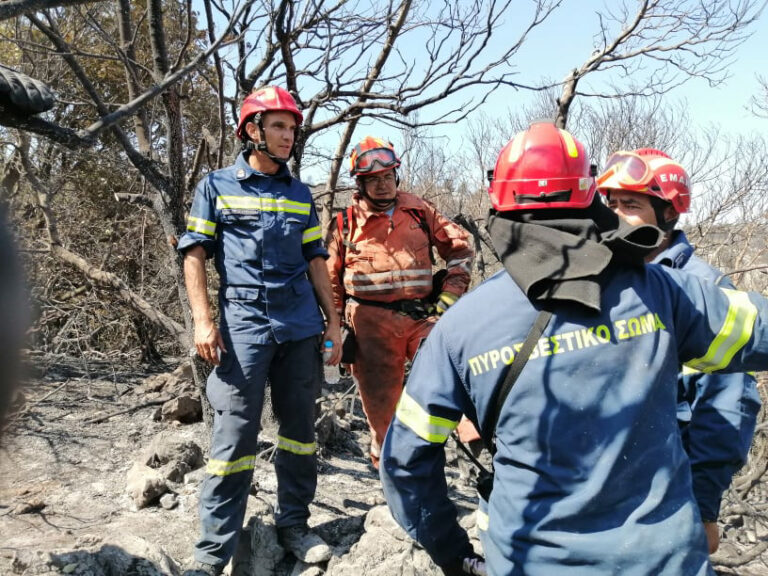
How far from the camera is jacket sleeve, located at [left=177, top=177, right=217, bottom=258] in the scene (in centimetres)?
323

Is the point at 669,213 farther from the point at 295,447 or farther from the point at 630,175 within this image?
the point at 295,447

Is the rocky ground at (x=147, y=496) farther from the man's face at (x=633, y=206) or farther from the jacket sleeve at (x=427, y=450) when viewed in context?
the man's face at (x=633, y=206)

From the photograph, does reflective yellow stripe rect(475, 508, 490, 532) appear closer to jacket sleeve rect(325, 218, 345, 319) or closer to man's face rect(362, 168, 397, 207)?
jacket sleeve rect(325, 218, 345, 319)

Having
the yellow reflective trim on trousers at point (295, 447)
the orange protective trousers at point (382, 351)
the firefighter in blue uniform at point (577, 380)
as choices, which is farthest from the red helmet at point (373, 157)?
the firefighter in blue uniform at point (577, 380)

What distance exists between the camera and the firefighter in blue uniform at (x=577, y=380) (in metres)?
1.61

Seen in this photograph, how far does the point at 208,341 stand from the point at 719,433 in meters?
2.22

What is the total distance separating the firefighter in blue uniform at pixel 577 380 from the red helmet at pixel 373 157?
223cm

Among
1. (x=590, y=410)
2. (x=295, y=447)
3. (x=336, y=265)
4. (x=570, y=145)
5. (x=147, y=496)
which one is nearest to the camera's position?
(x=590, y=410)

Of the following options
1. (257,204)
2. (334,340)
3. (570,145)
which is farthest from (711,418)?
(257,204)

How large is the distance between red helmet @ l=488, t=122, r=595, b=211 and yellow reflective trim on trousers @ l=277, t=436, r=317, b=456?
6.32ft

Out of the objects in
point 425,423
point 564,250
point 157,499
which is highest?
point 564,250

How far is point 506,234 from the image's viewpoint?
181 cm

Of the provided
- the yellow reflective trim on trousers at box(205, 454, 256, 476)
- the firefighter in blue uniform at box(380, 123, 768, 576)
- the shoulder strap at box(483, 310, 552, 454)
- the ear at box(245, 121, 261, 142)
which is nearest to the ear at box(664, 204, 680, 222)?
the firefighter in blue uniform at box(380, 123, 768, 576)

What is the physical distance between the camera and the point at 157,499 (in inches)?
153
